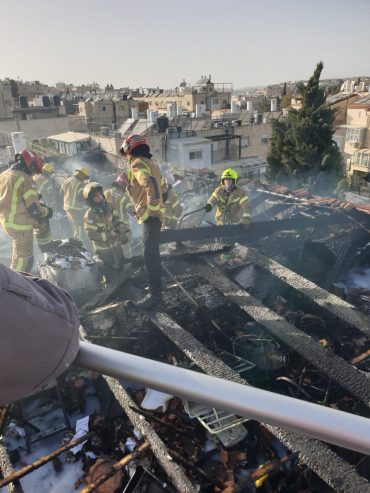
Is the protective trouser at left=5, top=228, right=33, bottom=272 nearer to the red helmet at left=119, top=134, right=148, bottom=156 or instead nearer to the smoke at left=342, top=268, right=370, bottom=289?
the red helmet at left=119, top=134, right=148, bottom=156

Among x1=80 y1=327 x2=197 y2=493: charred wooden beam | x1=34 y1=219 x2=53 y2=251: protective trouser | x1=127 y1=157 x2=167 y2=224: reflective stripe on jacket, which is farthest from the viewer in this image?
x1=34 y1=219 x2=53 y2=251: protective trouser

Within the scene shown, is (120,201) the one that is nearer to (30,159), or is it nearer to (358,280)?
(30,159)

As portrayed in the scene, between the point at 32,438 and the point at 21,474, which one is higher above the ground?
the point at 21,474

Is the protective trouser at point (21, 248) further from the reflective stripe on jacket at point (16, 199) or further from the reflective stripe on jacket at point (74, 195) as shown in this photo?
the reflective stripe on jacket at point (74, 195)

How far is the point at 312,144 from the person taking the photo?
Result: 23.0 metres

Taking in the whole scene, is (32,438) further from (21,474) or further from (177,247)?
(177,247)

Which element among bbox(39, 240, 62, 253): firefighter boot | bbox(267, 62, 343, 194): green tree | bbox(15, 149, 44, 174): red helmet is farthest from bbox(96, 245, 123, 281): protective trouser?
bbox(267, 62, 343, 194): green tree

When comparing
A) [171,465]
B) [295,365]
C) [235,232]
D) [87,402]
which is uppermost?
[235,232]

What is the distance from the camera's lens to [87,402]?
390 centimetres

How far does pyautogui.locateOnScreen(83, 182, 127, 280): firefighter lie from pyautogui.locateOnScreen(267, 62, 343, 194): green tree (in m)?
17.9

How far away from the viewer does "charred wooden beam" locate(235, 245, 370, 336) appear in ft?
12.9

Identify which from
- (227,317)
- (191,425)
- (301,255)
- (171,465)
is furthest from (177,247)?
(171,465)

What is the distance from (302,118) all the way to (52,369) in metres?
24.6

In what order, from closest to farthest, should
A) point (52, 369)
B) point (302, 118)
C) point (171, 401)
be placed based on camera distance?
1. point (52, 369)
2. point (171, 401)
3. point (302, 118)
